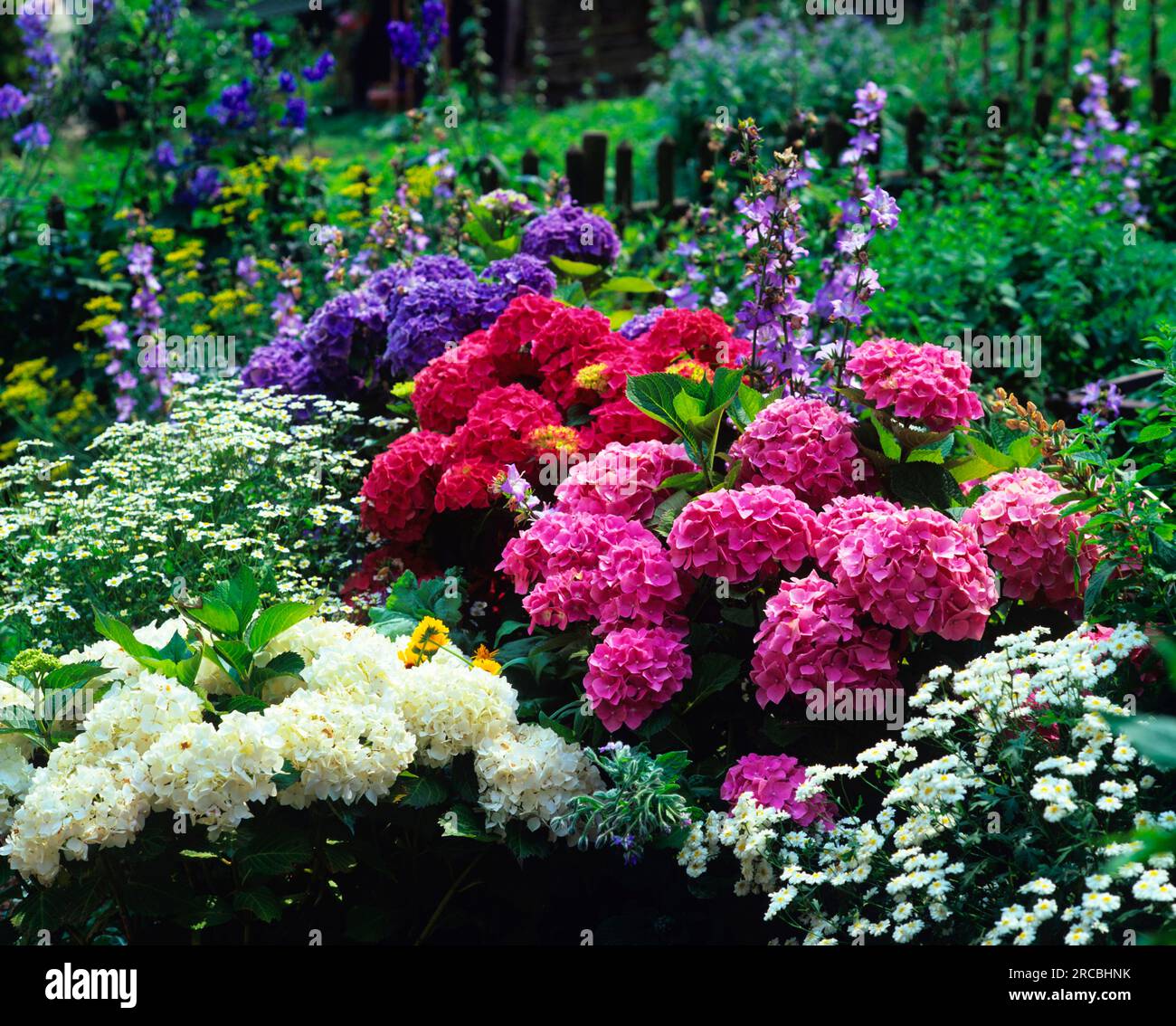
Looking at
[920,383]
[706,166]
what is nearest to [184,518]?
[920,383]

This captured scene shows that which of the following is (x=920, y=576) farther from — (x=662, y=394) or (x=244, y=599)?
(x=244, y=599)

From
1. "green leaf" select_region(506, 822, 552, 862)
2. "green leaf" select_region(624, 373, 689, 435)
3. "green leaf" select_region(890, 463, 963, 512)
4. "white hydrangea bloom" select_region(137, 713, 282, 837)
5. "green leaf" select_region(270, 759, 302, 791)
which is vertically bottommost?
A: "green leaf" select_region(506, 822, 552, 862)

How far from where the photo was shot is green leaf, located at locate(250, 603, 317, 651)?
3.02 m

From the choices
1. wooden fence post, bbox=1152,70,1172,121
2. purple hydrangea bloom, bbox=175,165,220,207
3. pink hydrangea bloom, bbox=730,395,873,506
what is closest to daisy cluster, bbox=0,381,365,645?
pink hydrangea bloom, bbox=730,395,873,506

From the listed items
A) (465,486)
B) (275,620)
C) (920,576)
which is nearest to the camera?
(920,576)

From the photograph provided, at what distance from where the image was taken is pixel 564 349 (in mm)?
4148

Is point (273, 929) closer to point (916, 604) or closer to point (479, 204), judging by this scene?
point (916, 604)

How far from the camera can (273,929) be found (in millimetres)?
3061

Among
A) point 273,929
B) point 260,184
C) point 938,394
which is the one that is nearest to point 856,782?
point 938,394

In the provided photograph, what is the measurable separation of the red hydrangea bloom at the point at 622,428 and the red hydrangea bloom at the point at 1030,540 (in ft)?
3.21

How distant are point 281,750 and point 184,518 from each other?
4.30 feet

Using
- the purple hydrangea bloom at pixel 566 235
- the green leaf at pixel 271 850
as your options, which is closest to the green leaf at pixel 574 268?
the purple hydrangea bloom at pixel 566 235

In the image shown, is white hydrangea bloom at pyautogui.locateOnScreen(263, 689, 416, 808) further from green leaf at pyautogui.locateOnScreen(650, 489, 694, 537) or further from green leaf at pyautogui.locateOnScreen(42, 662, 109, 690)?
green leaf at pyautogui.locateOnScreen(650, 489, 694, 537)

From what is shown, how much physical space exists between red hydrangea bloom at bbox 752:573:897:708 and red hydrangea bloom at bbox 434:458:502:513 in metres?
1.06
